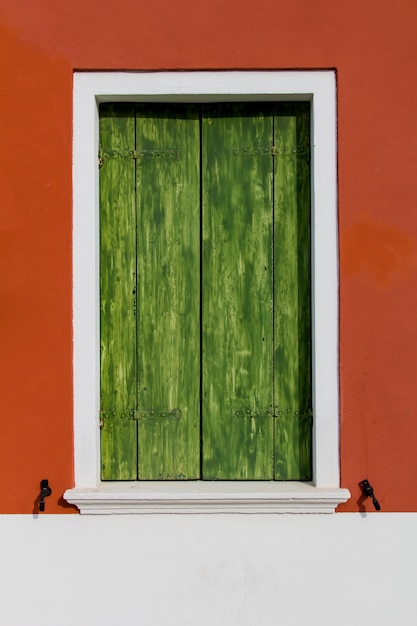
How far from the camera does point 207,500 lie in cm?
272

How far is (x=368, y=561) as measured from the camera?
9.04 ft

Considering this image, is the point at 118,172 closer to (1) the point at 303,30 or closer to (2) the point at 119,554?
(1) the point at 303,30

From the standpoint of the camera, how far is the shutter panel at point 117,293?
2.89 m

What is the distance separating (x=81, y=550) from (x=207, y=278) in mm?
1395

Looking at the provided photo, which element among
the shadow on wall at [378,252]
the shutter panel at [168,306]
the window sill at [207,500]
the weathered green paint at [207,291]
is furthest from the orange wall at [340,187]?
the shutter panel at [168,306]

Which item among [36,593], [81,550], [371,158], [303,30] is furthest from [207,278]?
[36,593]

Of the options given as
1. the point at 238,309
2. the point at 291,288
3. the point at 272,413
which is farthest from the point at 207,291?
the point at 272,413

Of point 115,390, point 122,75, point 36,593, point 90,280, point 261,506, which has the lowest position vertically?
point 36,593

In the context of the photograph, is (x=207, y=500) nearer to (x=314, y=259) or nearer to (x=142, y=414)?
(x=142, y=414)

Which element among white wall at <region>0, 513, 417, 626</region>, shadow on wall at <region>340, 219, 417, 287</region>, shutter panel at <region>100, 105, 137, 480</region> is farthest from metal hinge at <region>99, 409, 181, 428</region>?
shadow on wall at <region>340, 219, 417, 287</region>

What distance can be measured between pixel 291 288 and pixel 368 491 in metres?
1.00

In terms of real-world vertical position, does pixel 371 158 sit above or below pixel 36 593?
above

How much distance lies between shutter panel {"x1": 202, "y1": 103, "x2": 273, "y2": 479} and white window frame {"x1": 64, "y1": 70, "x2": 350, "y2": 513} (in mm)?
177

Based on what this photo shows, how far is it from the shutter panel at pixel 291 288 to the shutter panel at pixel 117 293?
2.29ft
